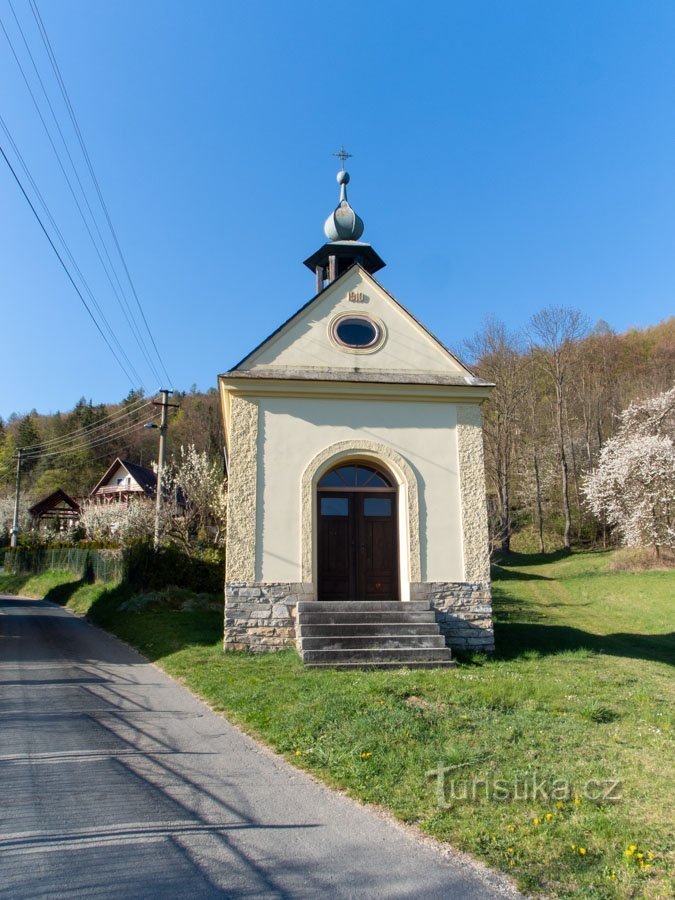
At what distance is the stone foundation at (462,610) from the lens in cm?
1142

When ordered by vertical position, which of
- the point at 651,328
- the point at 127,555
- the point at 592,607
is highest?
the point at 651,328

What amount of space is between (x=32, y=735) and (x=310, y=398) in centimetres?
770

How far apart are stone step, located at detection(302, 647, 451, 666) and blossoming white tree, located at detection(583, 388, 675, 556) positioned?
19437 millimetres

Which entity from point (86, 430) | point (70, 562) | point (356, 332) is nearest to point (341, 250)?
point (356, 332)

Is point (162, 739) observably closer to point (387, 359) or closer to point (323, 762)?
point (323, 762)

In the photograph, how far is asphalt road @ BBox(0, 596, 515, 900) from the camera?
3.55 meters

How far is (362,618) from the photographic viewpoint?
425 inches

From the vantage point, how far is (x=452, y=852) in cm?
399

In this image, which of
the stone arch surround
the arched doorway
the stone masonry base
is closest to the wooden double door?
the arched doorway

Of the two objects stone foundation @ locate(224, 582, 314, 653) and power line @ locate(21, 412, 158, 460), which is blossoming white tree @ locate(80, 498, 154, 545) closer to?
power line @ locate(21, 412, 158, 460)

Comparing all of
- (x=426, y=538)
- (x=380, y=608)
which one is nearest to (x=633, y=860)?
(x=380, y=608)

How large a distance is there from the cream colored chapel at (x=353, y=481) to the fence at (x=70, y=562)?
11.2 metres

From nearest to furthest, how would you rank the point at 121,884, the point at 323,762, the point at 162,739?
1. the point at 121,884
2. the point at 323,762
3. the point at 162,739

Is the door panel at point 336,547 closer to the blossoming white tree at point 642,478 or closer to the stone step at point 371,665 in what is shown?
the stone step at point 371,665
